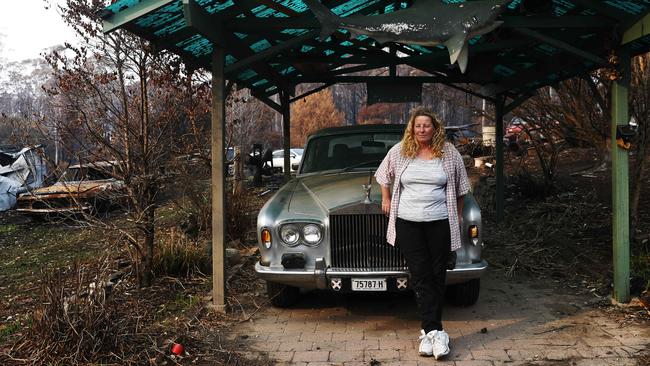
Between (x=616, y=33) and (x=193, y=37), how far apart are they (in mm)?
4375

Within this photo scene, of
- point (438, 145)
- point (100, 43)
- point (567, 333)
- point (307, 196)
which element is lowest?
point (567, 333)

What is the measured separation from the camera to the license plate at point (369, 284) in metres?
4.93

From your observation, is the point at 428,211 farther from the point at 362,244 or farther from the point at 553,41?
the point at 553,41

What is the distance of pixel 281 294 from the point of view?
5.84 metres

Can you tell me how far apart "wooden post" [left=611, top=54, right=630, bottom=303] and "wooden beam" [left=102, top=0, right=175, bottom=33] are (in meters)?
4.21

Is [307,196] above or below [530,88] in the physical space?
below

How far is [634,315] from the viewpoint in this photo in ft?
17.4

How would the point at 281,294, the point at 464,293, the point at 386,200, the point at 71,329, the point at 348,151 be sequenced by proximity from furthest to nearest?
the point at 348,151 → the point at 281,294 → the point at 464,293 → the point at 386,200 → the point at 71,329

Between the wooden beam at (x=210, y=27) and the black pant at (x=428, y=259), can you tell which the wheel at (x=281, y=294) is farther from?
the wooden beam at (x=210, y=27)

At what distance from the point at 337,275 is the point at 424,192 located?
109 centimetres

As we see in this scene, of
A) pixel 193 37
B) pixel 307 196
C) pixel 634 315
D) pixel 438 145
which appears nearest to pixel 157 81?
pixel 193 37

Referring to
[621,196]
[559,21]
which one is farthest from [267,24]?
[621,196]

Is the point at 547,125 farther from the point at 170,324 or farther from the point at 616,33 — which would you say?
the point at 170,324

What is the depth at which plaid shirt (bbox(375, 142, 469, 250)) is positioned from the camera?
4512 millimetres
